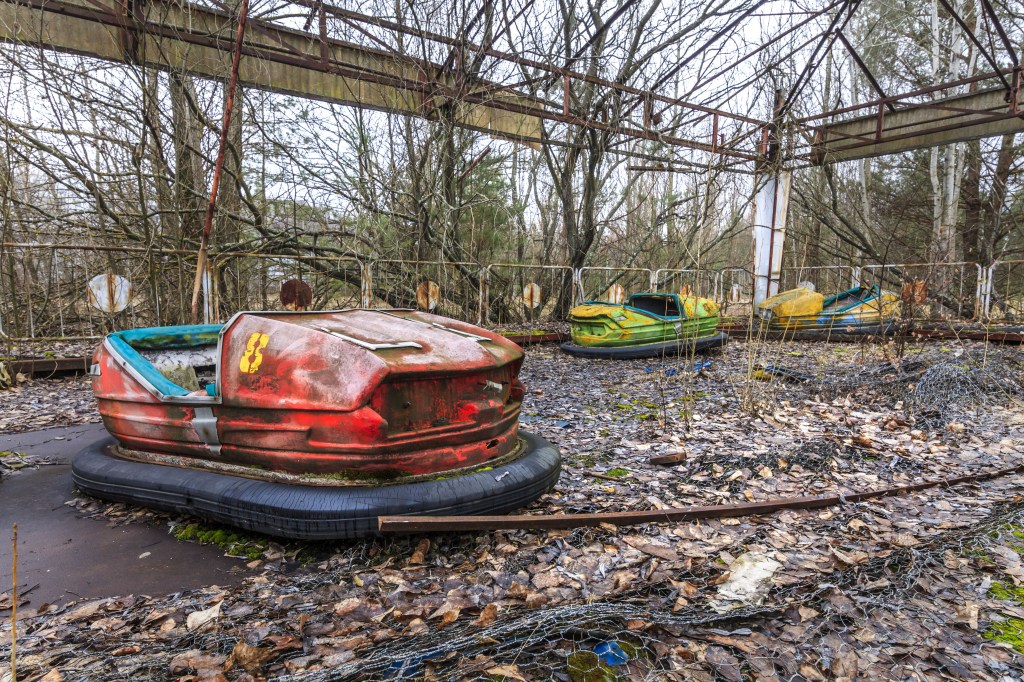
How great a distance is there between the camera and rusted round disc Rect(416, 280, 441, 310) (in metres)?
7.52

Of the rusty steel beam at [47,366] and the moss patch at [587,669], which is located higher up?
the rusty steel beam at [47,366]

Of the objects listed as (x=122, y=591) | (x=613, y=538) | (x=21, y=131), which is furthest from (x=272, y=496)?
(x=21, y=131)

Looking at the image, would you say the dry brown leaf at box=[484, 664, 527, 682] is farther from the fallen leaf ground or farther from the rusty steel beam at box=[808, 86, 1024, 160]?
the rusty steel beam at box=[808, 86, 1024, 160]

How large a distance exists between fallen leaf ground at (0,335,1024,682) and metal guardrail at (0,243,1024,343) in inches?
103

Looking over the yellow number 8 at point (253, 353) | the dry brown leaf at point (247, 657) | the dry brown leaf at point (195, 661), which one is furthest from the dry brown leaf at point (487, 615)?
the yellow number 8 at point (253, 353)

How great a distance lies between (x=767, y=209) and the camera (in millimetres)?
10195

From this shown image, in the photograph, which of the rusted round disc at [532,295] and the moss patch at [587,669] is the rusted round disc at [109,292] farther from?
the moss patch at [587,669]

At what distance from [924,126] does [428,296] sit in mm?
8376

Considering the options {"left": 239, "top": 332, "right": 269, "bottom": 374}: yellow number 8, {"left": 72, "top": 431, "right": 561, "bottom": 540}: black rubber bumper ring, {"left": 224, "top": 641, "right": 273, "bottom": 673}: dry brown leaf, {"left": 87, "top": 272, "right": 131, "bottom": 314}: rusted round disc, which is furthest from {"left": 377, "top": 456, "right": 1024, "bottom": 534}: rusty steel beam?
{"left": 87, "top": 272, "right": 131, "bottom": 314}: rusted round disc

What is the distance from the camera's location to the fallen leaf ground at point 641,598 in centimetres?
135

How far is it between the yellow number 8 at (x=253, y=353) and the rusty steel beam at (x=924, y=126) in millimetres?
7729

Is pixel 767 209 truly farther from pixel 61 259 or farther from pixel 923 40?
pixel 61 259

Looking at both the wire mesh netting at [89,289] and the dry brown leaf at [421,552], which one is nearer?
the dry brown leaf at [421,552]

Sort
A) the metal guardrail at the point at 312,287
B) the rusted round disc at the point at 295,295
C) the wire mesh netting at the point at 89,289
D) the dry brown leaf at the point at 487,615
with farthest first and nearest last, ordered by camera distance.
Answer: the rusted round disc at the point at 295,295 → the metal guardrail at the point at 312,287 → the wire mesh netting at the point at 89,289 → the dry brown leaf at the point at 487,615
